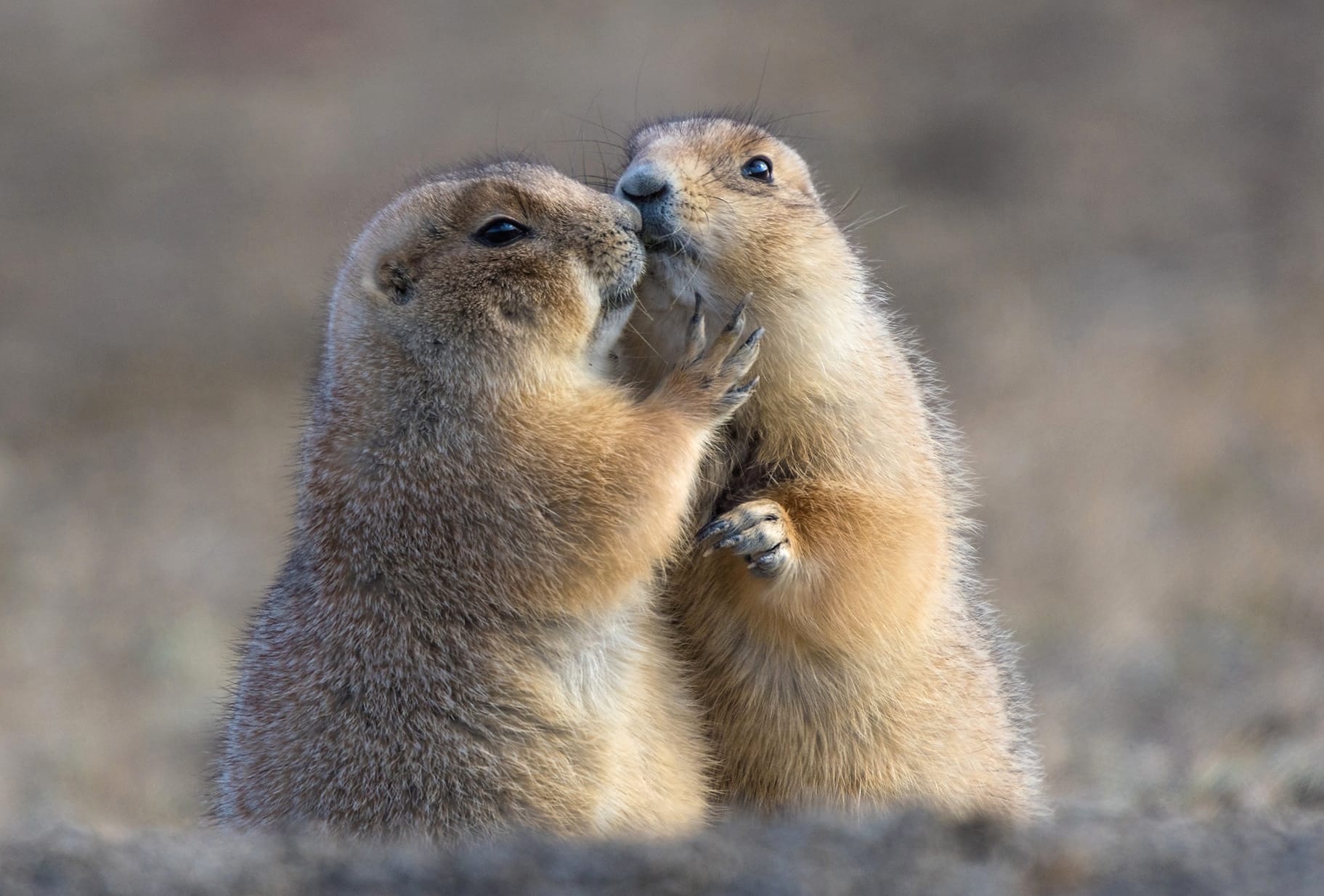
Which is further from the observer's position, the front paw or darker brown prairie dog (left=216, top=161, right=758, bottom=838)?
the front paw

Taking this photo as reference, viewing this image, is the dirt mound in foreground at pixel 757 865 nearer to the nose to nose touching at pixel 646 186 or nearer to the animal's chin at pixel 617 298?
the animal's chin at pixel 617 298

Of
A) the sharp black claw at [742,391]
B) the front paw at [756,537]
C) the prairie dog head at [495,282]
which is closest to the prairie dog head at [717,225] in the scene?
the prairie dog head at [495,282]

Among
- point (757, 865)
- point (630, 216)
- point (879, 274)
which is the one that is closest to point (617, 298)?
point (630, 216)

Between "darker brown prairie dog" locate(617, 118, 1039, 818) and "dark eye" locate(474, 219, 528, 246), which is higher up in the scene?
"dark eye" locate(474, 219, 528, 246)

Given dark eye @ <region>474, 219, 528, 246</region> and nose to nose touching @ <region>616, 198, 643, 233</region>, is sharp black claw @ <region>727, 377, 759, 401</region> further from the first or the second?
dark eye @ <region>474, 219, 528, 246</region>

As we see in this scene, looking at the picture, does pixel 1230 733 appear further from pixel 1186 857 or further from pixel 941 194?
pixel 941 194

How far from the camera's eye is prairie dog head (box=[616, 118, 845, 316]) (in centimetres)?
497

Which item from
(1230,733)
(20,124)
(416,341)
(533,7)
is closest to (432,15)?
(533,7)

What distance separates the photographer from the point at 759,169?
5.38 m

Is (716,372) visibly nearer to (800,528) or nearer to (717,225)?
(717,225)

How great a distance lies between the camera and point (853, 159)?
17.5 m

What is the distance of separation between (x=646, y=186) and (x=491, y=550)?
121 cm

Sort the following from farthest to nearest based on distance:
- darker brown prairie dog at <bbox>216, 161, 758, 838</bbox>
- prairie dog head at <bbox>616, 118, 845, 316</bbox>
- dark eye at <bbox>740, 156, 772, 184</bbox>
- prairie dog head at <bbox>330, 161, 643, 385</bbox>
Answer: dark eye at <bbox>740, 156, 772, 184</bbox> < prairie dog head at <bbox>616, 118, 845, 316</bbox> < prairie dog head at <bbox>330, 161, 643, 385</bbox> < darker brown prairie dog at <bbox>216, 161, 758, 838</bbox>

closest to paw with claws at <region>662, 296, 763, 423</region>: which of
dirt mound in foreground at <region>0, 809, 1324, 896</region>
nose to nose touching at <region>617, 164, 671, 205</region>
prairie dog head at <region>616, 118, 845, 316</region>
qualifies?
prairie dog head at <region>616, 118, 845, 316</region>
